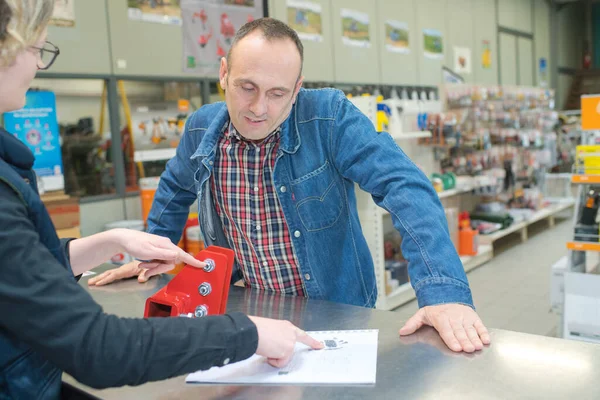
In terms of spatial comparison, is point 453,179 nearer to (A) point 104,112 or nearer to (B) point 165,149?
(B) point 165,149

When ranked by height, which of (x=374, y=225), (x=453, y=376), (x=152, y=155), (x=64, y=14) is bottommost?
(x=374, y=225)

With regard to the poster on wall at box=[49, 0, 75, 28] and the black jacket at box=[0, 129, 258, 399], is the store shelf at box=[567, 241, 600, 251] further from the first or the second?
the poster on wall at box=[49, 0, 75, 28]

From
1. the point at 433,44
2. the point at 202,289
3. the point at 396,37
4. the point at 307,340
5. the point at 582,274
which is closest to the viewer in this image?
the point at 307,340

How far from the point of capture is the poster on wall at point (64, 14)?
4172mm

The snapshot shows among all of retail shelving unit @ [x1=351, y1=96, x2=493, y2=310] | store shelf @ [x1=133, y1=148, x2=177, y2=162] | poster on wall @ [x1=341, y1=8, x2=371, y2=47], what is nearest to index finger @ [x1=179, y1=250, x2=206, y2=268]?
retail shelving unit @ [x1=351, y1=96, x2=493, y2=310]

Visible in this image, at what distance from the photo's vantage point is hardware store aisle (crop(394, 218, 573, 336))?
4.40 meters

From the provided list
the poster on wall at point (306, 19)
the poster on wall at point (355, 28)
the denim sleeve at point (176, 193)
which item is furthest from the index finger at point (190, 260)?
the poster on wall at point (355, 28)

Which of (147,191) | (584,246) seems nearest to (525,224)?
(584,246)

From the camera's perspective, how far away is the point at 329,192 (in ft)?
5.98

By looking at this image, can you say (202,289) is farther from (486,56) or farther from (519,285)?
(486,56)

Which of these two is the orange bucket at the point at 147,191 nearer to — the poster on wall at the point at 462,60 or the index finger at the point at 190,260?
the index finger at the point at 190,260

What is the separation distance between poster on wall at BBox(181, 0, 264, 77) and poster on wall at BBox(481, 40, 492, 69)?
597 cm

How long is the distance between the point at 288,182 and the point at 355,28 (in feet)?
19.1

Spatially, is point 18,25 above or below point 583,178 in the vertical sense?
above
